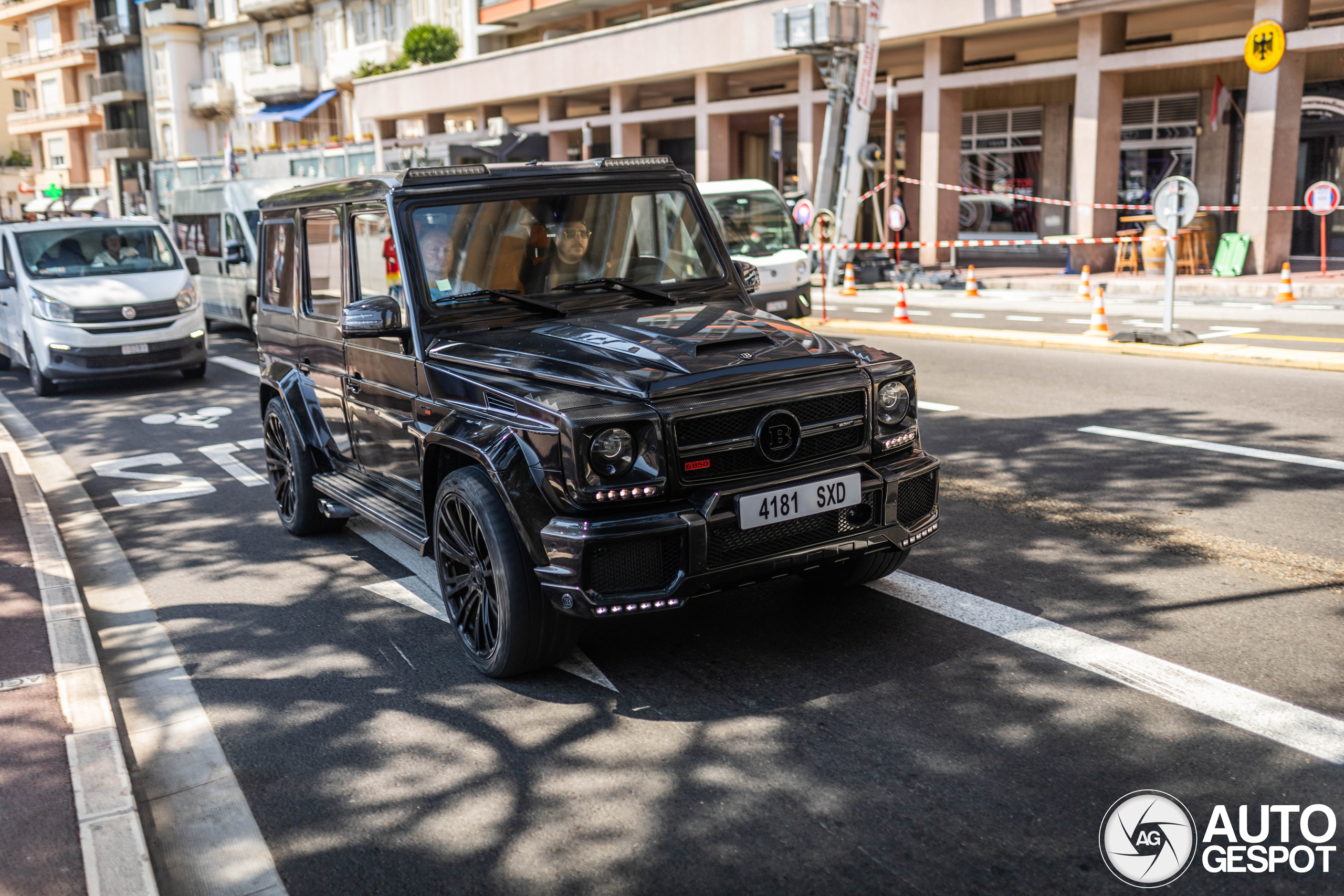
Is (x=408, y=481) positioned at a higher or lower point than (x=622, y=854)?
higher

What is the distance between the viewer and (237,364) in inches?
627

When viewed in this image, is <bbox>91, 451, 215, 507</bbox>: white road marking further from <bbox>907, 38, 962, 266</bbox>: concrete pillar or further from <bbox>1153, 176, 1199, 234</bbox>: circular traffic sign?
<bbox>907, 38, 962, 266</bbox>: concrete pillar

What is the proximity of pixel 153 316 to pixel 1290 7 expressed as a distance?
18.3 meters

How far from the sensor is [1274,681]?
13.9 feet

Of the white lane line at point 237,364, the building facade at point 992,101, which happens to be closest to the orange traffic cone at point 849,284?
the building facade at point 992,101

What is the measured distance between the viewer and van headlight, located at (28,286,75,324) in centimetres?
1322

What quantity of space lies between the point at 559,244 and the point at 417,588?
1.87 m

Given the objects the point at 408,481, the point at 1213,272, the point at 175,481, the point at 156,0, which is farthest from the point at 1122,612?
the point at 156,0

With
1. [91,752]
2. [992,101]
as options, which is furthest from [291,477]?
[992,101]

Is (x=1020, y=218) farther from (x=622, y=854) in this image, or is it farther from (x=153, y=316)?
(x=622, y=854)

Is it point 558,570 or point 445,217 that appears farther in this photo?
point 445,217

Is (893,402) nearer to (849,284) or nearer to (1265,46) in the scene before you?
(849,284)

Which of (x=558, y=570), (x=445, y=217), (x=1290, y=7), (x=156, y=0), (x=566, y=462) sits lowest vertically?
(x=558, y=570)

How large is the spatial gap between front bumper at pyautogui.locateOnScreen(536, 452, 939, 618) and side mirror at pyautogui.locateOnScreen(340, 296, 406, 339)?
1.43 metres
